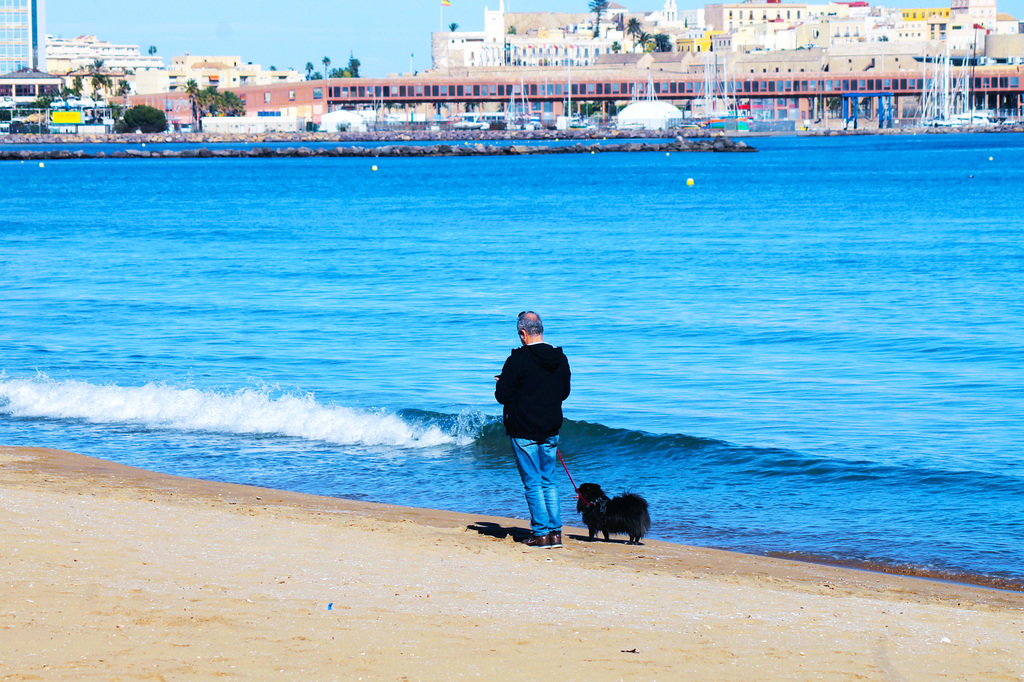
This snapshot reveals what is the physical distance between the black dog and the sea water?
0.94m

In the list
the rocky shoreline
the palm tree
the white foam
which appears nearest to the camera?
the white foam

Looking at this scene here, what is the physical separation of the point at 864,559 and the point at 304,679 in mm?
4914

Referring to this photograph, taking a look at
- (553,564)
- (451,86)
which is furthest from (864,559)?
(451,86)

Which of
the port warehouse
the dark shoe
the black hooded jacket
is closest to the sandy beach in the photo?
the dark shoe

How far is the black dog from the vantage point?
857 cm

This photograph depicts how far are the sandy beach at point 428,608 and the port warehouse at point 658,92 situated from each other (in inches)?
6942

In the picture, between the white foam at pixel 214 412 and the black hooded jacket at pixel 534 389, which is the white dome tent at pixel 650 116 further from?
the black hooded jacket at pixel 534 389

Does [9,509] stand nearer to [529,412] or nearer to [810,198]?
[529,412]

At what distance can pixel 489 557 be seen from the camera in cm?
795

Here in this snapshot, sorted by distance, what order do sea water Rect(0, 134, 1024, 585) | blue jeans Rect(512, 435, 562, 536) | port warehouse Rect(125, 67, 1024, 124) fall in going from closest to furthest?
blue jeans Rect(512, 435, 562, 536)
sea water Rect(0, 134, 1024, 585)
port warehouse Rect(125, 67, 1024, 124)

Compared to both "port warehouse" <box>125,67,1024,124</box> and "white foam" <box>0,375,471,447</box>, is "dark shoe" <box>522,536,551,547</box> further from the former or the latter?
"port warehouse" <box>125,67,1024,124</box>

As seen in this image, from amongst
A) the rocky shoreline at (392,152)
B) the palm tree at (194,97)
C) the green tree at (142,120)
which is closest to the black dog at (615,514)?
the rocky shoreline at (392,152)

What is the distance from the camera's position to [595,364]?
18.0 metres

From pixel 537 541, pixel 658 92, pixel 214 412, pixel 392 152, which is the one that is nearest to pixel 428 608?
pixel 537 541
